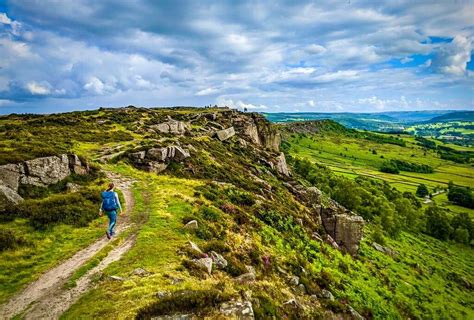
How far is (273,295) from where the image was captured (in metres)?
16.6

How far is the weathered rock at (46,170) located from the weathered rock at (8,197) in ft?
10.0

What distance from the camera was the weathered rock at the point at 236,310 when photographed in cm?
1090

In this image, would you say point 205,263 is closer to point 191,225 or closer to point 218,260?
point 218,260

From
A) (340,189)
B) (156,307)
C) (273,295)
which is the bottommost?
(340,189)

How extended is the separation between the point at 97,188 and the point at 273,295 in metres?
19.7

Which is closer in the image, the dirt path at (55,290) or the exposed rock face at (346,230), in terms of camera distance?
the dirt path at (55,290)

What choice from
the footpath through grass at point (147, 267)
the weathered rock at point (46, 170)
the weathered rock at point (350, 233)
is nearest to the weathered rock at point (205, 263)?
the footpath through grass at point (147, 267)

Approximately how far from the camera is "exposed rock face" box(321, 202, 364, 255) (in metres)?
39.7

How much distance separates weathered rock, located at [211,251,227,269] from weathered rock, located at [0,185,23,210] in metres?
14.8

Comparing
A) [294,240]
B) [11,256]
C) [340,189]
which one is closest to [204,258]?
[11,256]

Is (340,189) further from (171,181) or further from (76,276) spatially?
(76,276)

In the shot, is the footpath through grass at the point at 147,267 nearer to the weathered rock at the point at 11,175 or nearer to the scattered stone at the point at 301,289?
the scattered stone at the point at 301,289

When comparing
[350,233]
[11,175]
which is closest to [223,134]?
[350,233]

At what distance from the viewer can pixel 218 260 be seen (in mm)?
17562
